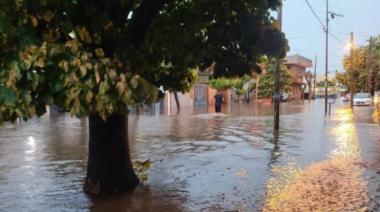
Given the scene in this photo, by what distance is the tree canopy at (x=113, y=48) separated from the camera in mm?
4820

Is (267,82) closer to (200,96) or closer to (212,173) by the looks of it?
(200,96)

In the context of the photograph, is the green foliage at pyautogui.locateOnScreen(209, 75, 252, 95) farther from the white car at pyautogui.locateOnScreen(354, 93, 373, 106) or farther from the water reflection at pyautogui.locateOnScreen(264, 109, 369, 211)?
the water reflection at pyautogui.locateOnScreen(264, 109, 369, 211)

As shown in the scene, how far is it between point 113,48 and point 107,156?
2.69 metres

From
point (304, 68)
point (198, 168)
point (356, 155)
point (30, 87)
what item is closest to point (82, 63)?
point (30, 87)

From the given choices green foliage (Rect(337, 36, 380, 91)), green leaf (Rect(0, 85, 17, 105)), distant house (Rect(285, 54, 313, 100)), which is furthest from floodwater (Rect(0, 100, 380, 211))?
distant house (Rect(285, 54, 313, 100))

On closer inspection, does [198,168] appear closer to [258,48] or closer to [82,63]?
[258,48]

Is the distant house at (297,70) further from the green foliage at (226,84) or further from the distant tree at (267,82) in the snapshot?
the green foliage at (226,84)

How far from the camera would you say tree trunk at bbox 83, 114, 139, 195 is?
8.94 m

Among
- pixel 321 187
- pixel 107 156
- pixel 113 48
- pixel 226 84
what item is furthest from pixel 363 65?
pixel 113 48

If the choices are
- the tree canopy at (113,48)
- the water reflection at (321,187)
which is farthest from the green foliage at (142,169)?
the water reflection at (321,187)

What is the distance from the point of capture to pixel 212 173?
36.1ft

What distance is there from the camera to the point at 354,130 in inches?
850

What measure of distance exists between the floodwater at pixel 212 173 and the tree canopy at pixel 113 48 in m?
1.97

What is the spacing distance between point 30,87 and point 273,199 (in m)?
4.91
